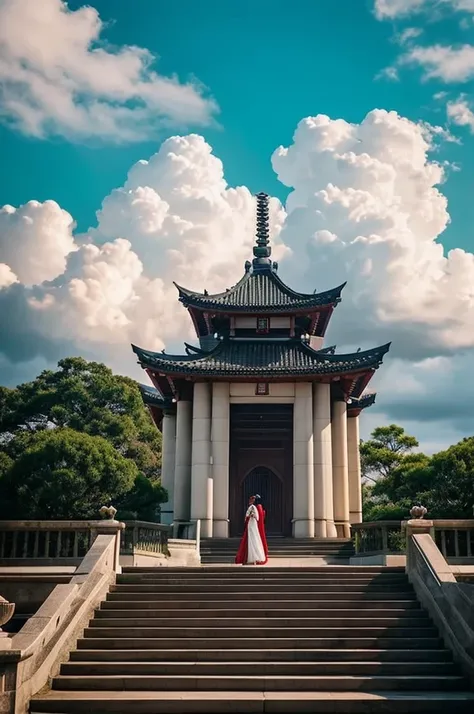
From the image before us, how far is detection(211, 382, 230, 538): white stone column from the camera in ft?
83.7

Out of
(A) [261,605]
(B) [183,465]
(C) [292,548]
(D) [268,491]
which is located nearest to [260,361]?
(B) [183,465]

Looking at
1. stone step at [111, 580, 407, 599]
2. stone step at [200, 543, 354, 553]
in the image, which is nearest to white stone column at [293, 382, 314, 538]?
stone step at [200, 543, 354, 553]

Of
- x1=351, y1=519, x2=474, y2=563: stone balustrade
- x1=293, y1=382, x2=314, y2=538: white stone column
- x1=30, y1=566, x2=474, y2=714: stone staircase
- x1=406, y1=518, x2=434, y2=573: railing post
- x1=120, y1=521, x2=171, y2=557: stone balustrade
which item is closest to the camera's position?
x1=30, y1=566, x2=474, y2=714: stone staircase

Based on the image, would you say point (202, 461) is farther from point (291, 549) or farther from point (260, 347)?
point (260, 347)

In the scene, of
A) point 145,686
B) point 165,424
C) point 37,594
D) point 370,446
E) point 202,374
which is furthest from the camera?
point 370,446

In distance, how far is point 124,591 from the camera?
14391 millimetres

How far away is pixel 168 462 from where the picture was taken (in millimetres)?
30000

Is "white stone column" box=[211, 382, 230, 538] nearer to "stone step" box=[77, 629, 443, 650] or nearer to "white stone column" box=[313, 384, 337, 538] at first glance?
"white stone column" box=[313, 384, 337, 538]

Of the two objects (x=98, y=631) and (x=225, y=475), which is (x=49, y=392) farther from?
(x=98, y=631)

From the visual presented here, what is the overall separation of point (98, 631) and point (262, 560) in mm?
6558

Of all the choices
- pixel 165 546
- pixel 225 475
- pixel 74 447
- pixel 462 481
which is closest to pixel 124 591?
pixel 165 546

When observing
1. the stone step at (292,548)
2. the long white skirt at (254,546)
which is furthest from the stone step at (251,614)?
the stone step at (292,548)

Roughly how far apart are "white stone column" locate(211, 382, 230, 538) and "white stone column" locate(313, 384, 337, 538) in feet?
10.2

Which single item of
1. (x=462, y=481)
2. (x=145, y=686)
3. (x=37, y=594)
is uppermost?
(x=462, y=481)
